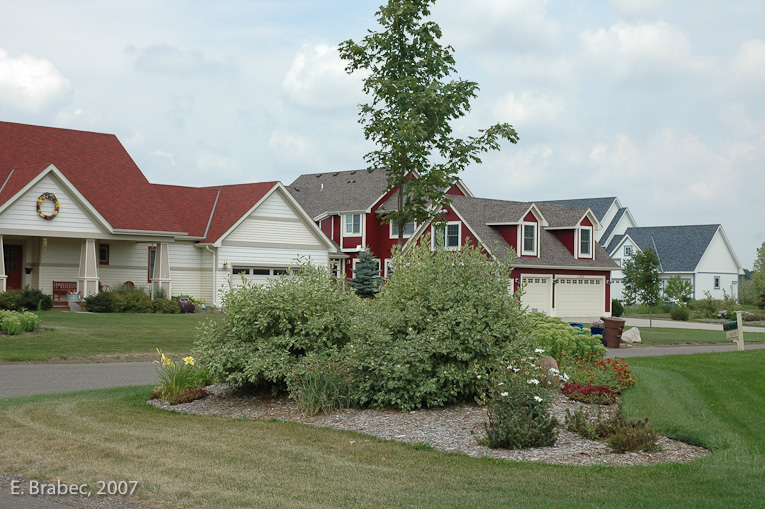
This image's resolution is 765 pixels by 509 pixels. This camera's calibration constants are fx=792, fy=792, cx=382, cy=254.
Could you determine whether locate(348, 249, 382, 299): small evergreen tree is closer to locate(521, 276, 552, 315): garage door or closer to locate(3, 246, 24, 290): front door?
locate(521, 276, 552, 315): garage door

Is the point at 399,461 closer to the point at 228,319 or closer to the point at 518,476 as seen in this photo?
the point at 518,476

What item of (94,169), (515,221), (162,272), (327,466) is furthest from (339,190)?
(327,466)

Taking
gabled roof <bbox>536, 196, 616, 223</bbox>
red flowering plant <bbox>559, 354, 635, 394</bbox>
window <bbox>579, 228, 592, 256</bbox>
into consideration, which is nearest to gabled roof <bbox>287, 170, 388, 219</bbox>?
window <bbox>579, 228, 592, 256</bbox>

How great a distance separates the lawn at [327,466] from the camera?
6602 millimetres

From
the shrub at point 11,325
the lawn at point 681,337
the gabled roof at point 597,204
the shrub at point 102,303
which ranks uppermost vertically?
the gabled roof at point 597,204

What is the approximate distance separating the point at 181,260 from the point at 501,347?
28.7 metres

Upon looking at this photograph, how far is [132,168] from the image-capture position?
121 feet

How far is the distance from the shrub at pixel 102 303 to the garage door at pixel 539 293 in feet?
61.0

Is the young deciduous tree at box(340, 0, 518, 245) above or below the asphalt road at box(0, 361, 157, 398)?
above

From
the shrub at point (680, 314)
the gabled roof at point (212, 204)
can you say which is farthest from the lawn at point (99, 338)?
the shrub at point (680, 314)

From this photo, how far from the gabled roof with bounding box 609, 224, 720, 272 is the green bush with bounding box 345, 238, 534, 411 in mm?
57540

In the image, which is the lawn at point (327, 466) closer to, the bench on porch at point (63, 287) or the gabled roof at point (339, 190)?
the bench on porch at point (63, 287)

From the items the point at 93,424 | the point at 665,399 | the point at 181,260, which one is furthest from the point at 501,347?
the point at 181,260

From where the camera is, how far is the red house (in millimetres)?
38094
